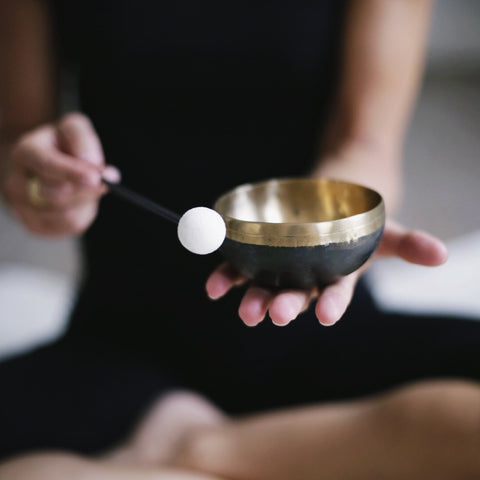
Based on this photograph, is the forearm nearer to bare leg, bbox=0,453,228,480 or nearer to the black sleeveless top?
the black sleeveless top

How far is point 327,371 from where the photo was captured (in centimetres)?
72

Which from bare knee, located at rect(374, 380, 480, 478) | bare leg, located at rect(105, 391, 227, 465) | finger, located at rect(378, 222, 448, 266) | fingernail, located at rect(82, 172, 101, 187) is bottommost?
bare leg, located at rect(105, 391, 227, 465)

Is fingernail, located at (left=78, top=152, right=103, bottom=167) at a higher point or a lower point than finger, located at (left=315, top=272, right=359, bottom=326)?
higher

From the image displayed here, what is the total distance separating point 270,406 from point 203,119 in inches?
18.1

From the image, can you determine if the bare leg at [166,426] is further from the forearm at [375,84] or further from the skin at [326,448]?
the forearm at [375,84]

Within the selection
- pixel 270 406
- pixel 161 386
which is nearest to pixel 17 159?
pixel 161 386

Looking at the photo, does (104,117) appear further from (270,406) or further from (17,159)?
(270,406)

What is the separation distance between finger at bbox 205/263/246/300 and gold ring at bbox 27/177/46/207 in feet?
0.98

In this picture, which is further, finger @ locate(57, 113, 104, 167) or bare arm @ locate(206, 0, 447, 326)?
bare arm @ locate(206, 0, 447, 326)

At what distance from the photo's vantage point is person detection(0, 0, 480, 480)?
647 millimetres

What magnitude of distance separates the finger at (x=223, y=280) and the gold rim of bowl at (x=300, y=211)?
0.17ft

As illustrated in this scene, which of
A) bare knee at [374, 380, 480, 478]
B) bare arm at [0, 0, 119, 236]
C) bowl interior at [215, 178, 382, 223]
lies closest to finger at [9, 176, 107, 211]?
bare arm at [0, 0, 119, 236]

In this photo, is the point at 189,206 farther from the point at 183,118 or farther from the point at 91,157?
the point at 91,157

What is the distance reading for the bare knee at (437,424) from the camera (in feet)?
1.74
